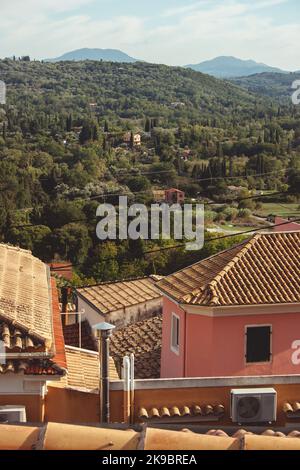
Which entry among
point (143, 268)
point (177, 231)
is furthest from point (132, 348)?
point (177, 231)

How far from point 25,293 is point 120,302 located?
4.44 m

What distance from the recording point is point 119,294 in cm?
1322

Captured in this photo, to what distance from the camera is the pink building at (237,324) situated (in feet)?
29.5

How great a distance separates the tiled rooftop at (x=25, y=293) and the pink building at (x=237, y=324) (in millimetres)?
1925

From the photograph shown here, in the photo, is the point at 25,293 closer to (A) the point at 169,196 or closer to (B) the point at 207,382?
(B) the point at 207,382

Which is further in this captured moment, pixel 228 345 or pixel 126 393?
pixel 228 345

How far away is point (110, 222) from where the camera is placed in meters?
39.3

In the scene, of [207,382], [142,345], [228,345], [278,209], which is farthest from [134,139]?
[207,382]

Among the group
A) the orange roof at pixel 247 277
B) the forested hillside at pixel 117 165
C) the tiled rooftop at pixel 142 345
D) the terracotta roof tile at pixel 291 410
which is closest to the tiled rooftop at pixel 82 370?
the tiled rooftop at pixel 142 345

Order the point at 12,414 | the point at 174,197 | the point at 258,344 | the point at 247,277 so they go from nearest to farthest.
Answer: the point at 12,414 → the point at 258,344 → the point at 247,277 → the point at 174,197

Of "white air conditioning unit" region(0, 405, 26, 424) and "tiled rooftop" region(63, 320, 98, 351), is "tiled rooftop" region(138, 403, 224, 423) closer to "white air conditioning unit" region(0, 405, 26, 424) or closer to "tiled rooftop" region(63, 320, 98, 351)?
"white air conditioning unit" region(0, 405, 26, 424)

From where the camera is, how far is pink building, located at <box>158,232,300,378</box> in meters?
8.98

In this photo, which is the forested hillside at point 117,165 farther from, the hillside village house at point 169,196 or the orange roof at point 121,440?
the orange roof at point 121,440

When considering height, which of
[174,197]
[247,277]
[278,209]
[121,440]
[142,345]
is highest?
[121,440]
